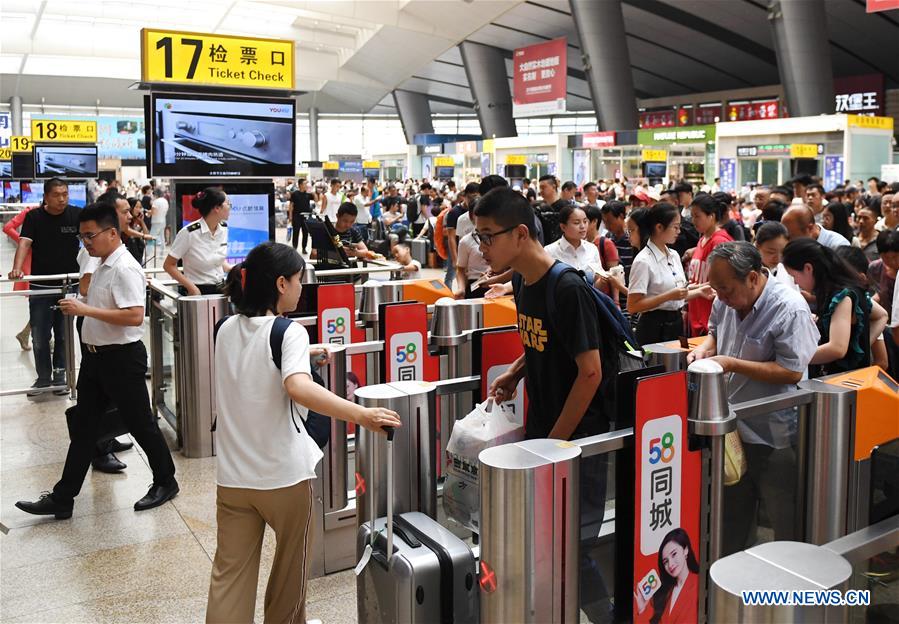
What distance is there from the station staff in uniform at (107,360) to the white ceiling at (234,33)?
88.9 ft

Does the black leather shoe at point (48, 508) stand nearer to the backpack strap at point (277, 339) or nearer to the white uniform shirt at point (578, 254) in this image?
the backpack strap at point (277, 339)

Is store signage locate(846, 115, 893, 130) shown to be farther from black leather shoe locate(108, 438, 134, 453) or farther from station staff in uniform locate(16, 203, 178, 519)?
station staff in uniform locate(16, 203, 178, 519)

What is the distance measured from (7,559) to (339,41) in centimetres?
3834

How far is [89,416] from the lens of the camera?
15.3 ft

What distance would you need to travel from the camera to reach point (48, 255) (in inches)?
293

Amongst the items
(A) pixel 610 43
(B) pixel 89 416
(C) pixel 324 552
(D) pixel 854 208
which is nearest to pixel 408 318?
(C) pixel 324 552

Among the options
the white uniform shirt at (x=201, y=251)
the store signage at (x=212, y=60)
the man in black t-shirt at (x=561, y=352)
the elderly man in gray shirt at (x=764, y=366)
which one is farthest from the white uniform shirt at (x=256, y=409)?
the store signage at (x=212, y=60)

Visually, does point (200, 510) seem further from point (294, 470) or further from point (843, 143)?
point (843, 143)

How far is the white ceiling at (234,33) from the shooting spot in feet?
105

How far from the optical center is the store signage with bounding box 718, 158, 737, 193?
885 inches

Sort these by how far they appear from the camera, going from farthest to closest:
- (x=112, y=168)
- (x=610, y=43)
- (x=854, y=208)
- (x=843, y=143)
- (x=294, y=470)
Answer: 1. (x=112, y=168)
2. (x=610, y=43)
3. (x=843, y=143)
4. (x=854, y=208)
5. (x=294, y=470)

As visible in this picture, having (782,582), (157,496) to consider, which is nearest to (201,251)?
(157,496)

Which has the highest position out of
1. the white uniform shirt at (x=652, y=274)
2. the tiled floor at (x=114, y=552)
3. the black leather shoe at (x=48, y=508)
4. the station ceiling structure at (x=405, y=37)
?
the station ceiling structure at (x=405, y=37)

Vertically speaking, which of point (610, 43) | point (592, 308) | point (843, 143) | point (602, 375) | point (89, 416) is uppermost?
point (610, 43)
